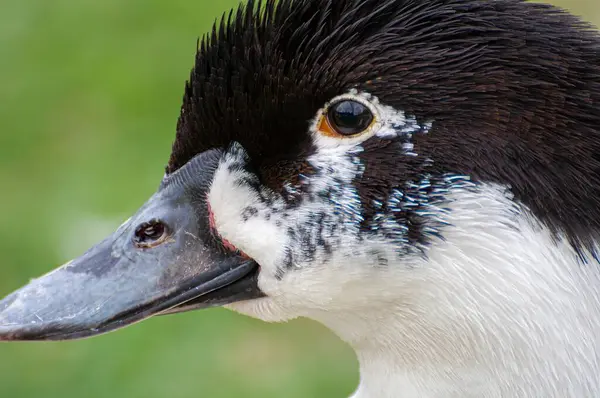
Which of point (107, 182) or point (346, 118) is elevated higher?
point (107, 182)

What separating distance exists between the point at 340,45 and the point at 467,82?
299mm

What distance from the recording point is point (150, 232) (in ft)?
7.75

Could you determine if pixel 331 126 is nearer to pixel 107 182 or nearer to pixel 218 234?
pixel 218 234

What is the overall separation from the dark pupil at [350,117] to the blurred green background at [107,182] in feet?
8.99

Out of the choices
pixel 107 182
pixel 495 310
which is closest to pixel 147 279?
pixel 495 310

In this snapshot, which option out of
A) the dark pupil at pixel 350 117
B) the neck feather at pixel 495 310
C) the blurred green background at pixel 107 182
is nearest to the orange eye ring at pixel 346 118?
the dark pupil at pixel 350 117

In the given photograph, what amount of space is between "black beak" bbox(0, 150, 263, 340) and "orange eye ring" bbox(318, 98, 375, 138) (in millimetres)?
327

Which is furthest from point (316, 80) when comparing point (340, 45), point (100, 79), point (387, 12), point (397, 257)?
point (100, 79)

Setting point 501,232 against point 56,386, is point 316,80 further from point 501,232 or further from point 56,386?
point 56,386

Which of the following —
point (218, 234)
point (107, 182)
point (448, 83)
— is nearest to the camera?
point (448, 83)

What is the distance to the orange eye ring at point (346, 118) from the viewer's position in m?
2.11

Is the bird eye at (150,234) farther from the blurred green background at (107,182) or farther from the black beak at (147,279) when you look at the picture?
the blurred green background at (107,182)

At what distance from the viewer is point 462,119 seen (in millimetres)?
2049

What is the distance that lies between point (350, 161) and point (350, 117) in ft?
0.33
